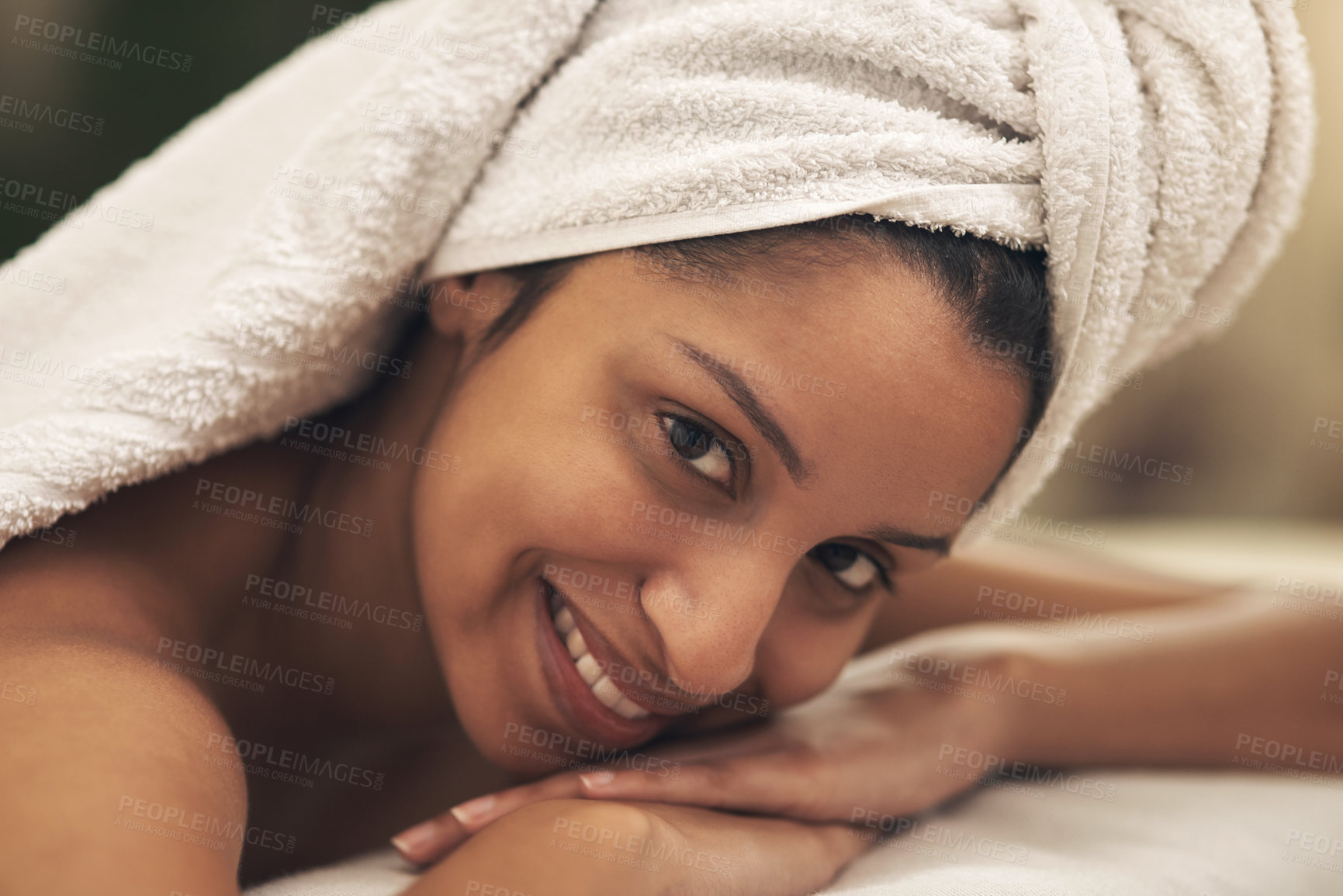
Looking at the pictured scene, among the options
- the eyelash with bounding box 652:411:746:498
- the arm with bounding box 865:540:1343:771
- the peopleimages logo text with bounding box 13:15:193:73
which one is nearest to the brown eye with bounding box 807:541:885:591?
the eyelash with bounding box 652:411:746:498

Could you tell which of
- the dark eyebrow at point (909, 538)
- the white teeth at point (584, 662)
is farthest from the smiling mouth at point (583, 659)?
the dark eyebrow at point (909, 538)

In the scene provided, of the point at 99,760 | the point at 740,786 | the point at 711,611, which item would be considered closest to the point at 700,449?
the point at 711,611

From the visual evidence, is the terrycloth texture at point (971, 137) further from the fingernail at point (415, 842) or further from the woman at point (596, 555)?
the fingernail at point (415, 842)

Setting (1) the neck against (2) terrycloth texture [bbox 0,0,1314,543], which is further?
(1) the neck

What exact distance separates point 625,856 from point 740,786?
0.58 ft

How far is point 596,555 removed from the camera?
64cm

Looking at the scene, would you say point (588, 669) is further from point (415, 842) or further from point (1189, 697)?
point (1189, 697)

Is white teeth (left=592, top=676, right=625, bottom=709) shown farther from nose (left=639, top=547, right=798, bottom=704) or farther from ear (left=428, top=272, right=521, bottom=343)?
ear (left=428, top=272, right=521, bottom=343)

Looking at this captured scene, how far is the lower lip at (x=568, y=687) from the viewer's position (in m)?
0.68

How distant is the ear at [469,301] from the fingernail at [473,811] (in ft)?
1.15

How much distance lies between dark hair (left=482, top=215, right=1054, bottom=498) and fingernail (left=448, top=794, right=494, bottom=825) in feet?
1.21

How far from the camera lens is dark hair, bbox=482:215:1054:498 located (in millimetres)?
627

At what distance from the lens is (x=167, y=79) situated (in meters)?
1.40

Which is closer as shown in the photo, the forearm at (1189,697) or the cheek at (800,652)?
the cheek at (800,652)
